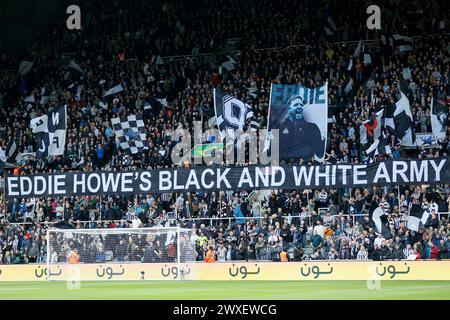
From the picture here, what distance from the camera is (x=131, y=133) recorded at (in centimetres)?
4250

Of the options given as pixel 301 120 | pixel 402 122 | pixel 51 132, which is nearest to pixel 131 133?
pixel 51 132

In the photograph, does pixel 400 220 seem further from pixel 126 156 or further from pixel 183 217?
pixel 126 156

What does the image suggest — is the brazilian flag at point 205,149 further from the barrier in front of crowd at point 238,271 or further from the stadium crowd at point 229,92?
the barrier in front of crowd at point 238,271

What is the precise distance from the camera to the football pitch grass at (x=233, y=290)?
24.7 meters

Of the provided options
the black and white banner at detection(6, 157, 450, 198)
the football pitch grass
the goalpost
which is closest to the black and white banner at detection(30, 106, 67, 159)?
the black and white banner at detection(6, 157, 450, 198)

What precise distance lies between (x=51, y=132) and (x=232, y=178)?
1103 cm

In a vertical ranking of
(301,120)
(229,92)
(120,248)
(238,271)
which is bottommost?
(238,271)

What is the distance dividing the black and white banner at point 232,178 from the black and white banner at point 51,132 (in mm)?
7126

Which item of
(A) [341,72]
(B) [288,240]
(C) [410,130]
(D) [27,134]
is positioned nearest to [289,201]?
(B) [288,240]

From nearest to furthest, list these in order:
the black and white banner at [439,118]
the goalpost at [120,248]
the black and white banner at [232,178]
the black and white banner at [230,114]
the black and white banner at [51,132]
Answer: the black and white banner at [232,178] → the goalpost at [120,248] → the black and white banner at [439,118] → the black and white banner at [230,114] → the black and white banner at [51,132]

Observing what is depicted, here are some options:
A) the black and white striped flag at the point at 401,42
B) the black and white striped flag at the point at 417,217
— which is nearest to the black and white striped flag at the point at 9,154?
the black and white striped flag at the point at 401,42

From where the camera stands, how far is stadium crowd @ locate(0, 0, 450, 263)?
3388cm

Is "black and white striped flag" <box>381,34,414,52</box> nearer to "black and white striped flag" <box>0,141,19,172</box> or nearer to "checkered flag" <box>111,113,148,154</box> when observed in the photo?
"checkered flag" <box>111,113,148,154</box>

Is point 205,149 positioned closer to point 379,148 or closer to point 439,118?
point 379,148
